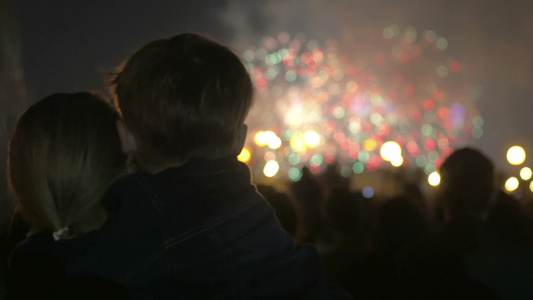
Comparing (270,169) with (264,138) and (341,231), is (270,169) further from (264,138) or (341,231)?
(341,231)

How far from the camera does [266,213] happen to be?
1519mm

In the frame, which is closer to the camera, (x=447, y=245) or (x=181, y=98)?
(x=181, y=98)

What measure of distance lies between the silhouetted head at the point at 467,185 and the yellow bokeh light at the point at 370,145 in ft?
139

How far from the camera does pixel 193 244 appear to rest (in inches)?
54.5

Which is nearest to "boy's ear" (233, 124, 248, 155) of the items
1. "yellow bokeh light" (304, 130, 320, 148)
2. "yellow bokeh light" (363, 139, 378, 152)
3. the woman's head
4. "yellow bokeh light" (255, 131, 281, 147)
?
the woman's head

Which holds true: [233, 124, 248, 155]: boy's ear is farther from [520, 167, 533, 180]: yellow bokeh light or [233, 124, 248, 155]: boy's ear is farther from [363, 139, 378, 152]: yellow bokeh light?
[363, 139, 378, 152]: yellow bokeh light

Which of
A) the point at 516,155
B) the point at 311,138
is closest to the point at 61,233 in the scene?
the point at 516,155

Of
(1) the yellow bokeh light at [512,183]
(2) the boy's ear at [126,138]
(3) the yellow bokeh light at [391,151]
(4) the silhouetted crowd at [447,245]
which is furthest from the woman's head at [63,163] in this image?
(3) the yellow bokeh light at [391,151]

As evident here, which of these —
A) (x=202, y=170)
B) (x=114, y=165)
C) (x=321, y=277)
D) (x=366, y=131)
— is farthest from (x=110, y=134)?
(x=366, y=131)

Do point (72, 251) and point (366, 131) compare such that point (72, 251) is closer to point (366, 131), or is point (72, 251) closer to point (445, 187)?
point (445, 187)

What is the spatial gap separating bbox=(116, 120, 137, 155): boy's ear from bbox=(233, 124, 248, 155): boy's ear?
0.74 ft

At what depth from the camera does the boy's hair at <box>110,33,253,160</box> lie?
1.46m

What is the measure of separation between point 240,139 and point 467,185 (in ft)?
7.43

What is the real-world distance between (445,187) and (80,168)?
2.47m
